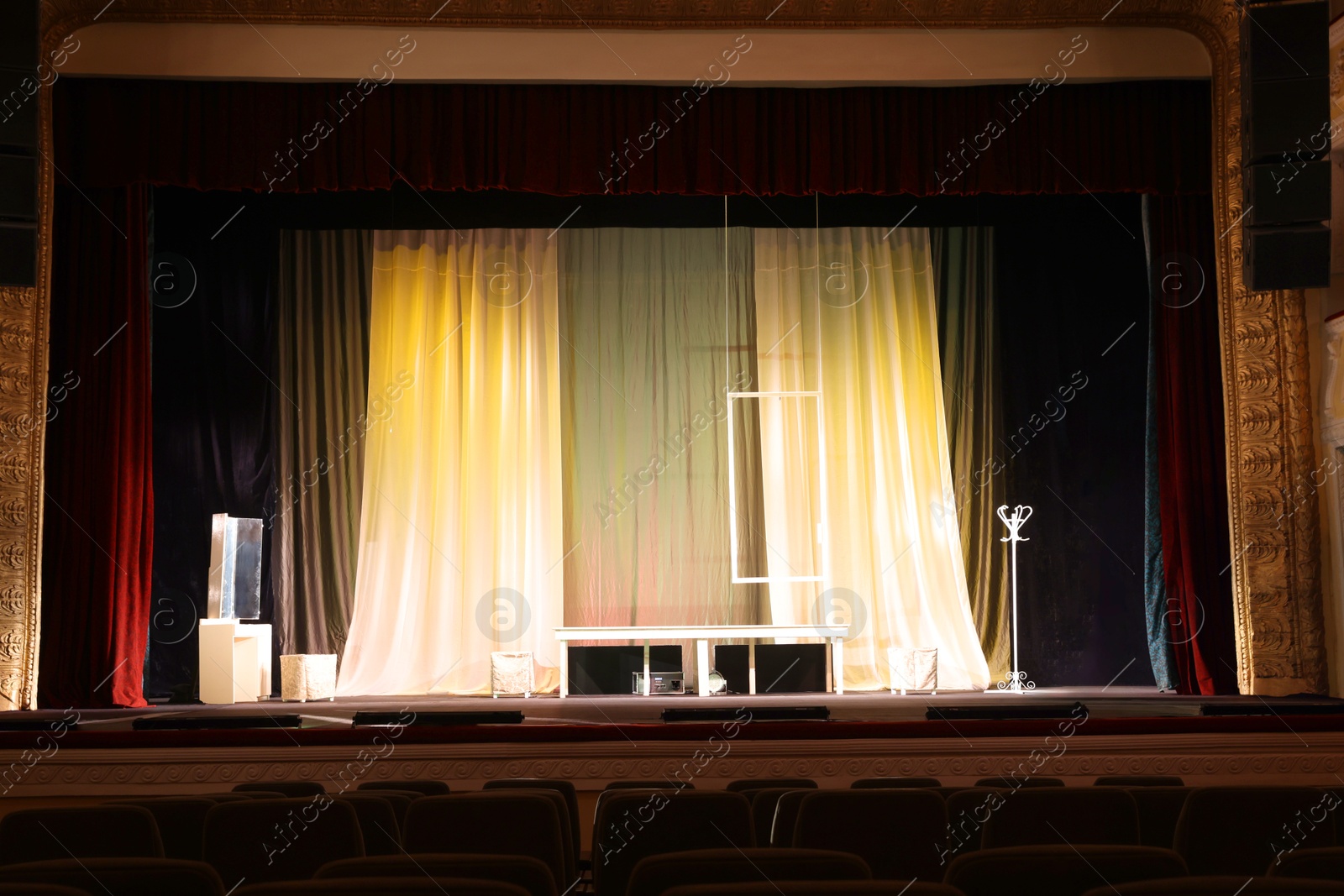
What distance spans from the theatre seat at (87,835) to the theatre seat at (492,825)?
0.45 metres

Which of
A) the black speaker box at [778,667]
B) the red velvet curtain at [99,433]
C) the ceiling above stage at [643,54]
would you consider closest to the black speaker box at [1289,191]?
the ceiling above stage at [643,54]

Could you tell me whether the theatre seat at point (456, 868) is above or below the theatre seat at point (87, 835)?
above

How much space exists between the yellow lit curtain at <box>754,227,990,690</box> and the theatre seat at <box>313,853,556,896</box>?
7.67 metres

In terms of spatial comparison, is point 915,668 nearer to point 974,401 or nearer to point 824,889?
point 974,401

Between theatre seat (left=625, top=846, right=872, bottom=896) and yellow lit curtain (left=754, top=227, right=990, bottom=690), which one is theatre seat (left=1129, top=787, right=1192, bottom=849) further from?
yellow lit curtain (left=754, top=227, right=990, bottom=690)

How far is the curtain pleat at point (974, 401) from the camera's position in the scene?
9422mm

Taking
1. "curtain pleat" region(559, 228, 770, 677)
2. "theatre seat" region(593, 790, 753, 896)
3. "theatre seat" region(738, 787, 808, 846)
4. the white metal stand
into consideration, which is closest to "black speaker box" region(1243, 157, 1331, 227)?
the white metal stand

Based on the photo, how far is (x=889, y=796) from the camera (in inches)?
92.9

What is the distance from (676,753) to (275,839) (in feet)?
7.53

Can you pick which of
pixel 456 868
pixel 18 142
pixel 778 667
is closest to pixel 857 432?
pixel 778 667

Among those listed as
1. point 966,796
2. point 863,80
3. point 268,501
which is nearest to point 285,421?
point 268,501

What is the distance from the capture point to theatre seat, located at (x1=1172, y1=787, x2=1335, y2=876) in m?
2.29

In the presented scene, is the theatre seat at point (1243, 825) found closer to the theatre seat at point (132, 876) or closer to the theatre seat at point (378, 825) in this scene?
the theatre seat at point (378, 825)

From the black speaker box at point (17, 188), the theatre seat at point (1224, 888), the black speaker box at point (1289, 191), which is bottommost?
the theatre seat at point (1224, 888)
